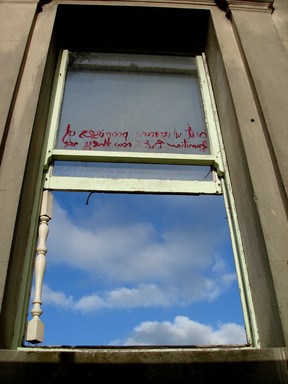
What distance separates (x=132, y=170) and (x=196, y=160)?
62 cm

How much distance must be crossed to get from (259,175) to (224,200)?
1.51 feet

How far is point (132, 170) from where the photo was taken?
12.2 ft

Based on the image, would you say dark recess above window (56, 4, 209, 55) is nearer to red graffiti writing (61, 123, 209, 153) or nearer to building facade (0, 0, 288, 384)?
building facade (0, 0, 288, 384)

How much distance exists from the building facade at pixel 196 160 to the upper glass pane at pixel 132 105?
0.22 m

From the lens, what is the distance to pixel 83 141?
12.9 ft

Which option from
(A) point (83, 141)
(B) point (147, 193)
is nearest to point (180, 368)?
(B) point (147, 193)

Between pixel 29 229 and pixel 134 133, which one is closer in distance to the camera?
pixel 29 229

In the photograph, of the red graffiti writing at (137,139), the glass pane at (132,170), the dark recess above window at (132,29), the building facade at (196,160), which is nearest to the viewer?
the building facade at (196,160)

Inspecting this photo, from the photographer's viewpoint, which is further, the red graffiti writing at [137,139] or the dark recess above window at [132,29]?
the dark recess above window at [132,29]

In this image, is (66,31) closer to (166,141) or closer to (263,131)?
(166,141)

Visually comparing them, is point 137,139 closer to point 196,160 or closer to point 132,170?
point 132,170

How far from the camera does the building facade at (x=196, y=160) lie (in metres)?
2.29

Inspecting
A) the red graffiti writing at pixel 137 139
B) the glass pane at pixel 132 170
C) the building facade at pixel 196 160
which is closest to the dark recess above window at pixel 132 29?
the building facade at pixel 196 160

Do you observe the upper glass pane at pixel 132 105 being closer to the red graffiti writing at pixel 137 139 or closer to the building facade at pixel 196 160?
the red graffiti writing at pixel 137 139
